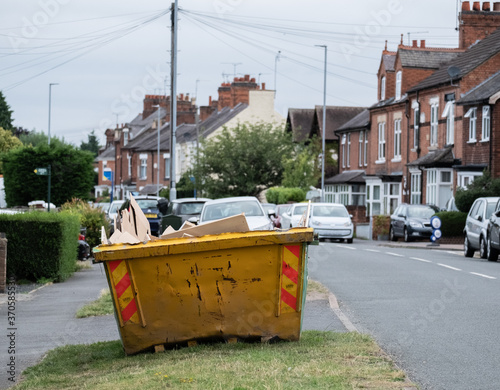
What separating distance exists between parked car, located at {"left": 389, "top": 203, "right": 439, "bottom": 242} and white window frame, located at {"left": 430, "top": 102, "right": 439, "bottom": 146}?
7784mm

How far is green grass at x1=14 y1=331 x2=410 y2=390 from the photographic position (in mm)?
7059

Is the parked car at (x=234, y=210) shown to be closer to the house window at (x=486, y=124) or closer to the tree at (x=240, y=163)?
the house window at (x=486, y=124)

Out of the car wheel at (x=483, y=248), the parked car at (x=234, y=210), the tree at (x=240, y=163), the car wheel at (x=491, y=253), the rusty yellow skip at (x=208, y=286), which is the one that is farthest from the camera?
the tree at (x=240, y=163)

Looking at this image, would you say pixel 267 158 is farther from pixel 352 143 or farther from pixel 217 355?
pixel 217 355

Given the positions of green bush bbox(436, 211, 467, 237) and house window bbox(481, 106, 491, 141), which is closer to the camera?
green bush bbox(436, 211, 467, 237)

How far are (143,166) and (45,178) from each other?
165 ft

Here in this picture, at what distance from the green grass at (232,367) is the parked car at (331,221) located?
26.9 metres

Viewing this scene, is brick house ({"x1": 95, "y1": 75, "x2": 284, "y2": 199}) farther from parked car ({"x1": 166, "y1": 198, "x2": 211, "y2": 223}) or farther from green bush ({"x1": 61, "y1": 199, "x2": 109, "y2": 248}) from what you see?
green bush ({"x1": 61, "y1": 199, "x2": 109, "y2": 248})

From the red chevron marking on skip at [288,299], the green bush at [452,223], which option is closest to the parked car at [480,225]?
the green bush at [452,223]

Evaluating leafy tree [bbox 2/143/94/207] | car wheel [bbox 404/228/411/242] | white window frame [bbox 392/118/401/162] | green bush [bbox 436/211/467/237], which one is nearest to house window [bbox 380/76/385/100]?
white window frame [bbox 392/118/401/162]

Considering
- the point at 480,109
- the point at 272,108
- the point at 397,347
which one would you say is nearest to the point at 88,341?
the point at 397,347

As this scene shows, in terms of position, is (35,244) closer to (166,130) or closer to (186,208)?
(186,208)

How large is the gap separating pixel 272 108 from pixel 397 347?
68.9 m

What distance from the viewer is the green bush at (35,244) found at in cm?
1816
